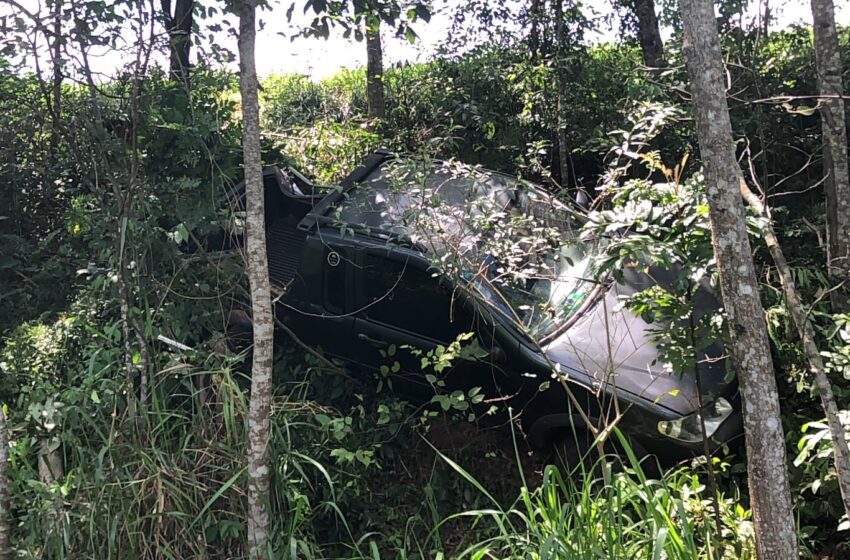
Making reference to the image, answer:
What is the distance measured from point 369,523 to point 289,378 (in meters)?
1.22

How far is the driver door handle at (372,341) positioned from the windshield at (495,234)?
68 cm

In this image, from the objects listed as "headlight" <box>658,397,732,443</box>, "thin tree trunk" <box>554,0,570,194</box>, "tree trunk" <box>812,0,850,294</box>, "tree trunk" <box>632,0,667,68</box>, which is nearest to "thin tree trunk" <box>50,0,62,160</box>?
"headlight" <box>658,397,732,443</box>

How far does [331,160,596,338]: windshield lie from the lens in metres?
3.71

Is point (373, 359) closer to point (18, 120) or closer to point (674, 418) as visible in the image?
point (674, 418)

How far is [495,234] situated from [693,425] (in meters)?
1.44

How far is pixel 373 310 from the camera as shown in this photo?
447cm

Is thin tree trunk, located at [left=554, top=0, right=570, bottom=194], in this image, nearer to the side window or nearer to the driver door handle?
the side window

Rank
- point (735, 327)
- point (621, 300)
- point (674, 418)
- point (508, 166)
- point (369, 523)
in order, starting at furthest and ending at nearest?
point (508, 166)
point (369, 523)
point (674, 418)
point (621, 300)
point (735, 327)

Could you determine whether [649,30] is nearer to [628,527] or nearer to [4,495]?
[628,527]

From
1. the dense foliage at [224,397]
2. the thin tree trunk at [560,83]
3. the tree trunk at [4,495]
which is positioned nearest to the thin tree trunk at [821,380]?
the dense foliage at [224,397]

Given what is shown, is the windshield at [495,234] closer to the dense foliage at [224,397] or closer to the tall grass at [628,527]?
the dense foliage at [224,397]

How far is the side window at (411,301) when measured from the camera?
13.8 feet

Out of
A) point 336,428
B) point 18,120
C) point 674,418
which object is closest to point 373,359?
point 336,428

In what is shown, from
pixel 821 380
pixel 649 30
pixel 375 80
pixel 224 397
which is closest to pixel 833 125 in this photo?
pixel 821 380
